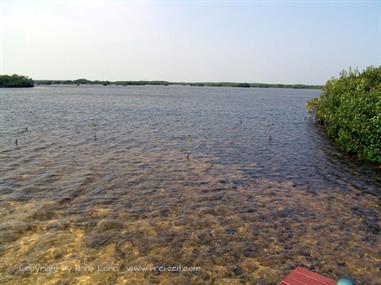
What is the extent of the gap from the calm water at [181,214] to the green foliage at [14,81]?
136m

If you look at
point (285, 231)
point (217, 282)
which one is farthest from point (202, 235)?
point (285, 231)

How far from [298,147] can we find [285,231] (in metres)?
17.2

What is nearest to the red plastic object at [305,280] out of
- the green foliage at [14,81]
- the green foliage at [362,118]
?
the green foliage at [362,118]

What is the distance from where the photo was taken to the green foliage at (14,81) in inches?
5226

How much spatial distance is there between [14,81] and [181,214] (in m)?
155

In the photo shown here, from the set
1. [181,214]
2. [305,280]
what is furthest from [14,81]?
[305,280]

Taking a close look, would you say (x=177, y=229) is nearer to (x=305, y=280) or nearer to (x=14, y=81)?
(x=305, y=280)

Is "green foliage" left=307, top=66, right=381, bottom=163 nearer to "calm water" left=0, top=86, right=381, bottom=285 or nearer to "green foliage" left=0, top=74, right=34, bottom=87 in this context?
"calm water" left=0, top=86, right=381, bottom=285

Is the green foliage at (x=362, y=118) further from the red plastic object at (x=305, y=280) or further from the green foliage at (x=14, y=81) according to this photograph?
the green foliage at (x=14, y=81)

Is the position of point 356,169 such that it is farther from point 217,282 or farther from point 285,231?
point 217,282

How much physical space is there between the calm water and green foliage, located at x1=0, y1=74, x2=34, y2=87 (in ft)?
445

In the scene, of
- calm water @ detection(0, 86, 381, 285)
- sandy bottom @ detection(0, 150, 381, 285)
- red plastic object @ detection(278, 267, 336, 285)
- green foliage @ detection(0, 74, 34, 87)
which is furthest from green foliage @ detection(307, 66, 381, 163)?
green foliage @ detection(0, 74, 34, 87)

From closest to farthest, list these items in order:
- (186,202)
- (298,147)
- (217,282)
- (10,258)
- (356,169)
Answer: (217,282) → (10,258) → (186,202) → (356,169) → (298,147)

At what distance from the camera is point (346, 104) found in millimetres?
24453
